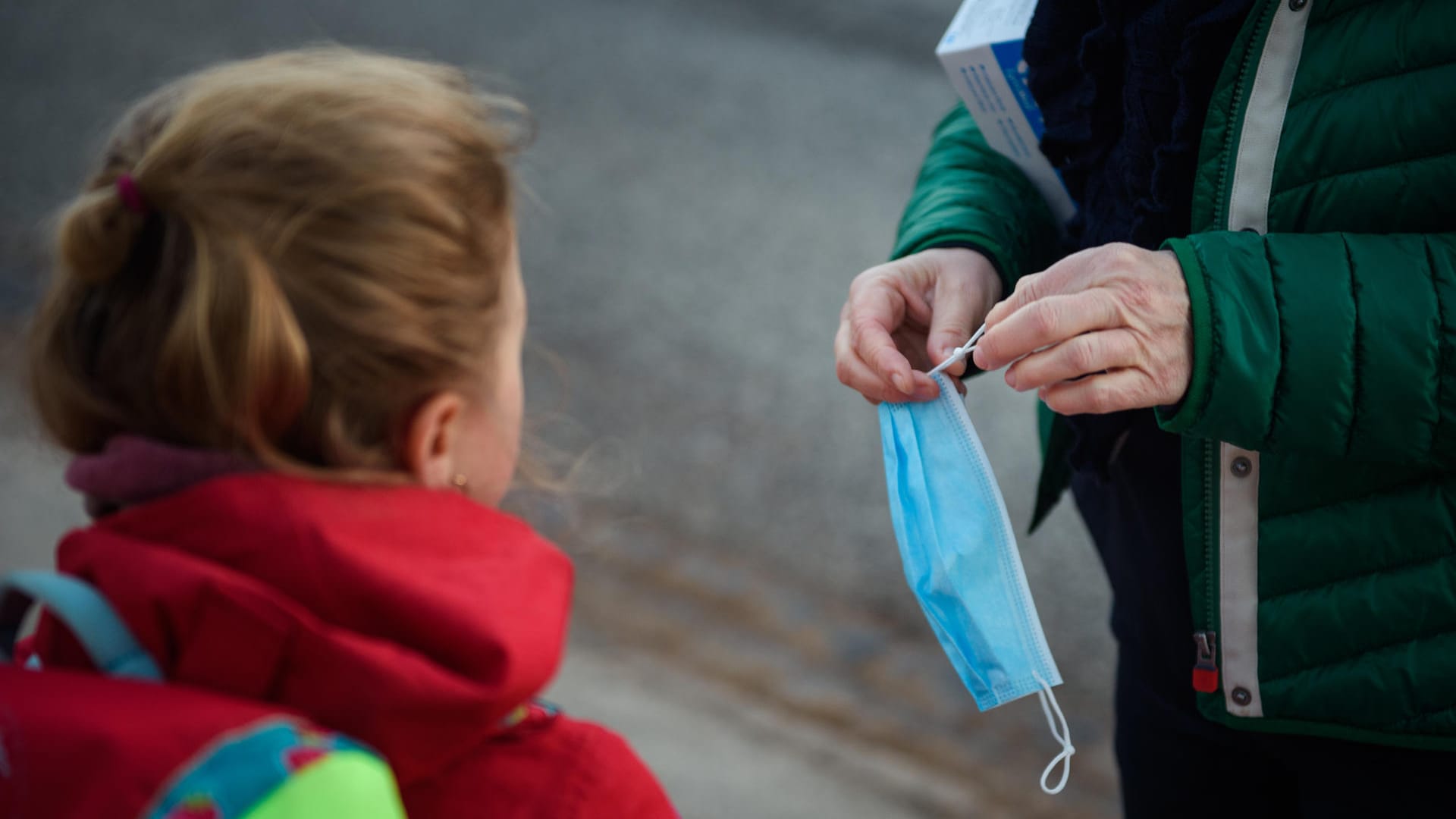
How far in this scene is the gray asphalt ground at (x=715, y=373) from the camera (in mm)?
2754

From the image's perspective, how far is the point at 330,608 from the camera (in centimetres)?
88

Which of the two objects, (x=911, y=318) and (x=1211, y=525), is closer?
(x=1211, y=525)

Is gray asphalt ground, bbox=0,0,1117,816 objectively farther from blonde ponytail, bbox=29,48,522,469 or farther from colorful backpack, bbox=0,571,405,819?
colorful backpack, bbox=0,571,405,819

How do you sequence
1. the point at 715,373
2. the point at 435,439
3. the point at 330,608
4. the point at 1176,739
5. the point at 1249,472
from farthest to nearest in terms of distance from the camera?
the point at 715,373
the point at 1176,739
the point at 1249,472
the point at 435,439
the point at 330,608

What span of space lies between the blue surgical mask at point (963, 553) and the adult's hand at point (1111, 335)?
0.27m

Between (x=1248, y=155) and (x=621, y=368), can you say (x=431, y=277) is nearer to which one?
(x=1248, y=155)

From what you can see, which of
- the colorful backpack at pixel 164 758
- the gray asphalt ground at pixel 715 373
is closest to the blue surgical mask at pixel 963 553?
the colorful backpack at pixel 164 758

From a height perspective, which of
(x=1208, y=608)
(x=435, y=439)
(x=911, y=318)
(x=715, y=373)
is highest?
(x=435, y=439)

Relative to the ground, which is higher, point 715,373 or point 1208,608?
point 1208,608

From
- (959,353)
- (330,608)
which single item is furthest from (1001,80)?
(330,608)

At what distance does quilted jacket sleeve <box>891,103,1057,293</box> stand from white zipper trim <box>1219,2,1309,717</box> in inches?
15.3

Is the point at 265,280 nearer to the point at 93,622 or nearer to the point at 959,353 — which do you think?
the point at 93,622

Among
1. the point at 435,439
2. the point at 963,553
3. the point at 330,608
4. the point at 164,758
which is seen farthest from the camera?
the point at 963,553

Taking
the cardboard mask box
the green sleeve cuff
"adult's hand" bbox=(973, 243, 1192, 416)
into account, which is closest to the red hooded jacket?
"adult's hand" bbox=(973, 243, 1192, 416)
